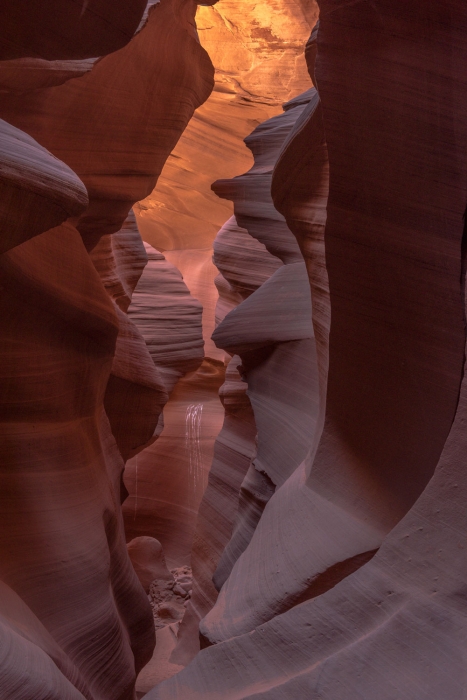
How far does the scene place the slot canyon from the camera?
1.90 metres

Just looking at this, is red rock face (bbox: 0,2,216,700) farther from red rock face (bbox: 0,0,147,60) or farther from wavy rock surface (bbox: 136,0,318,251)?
wavy rock surface (bbox: 136,0,318,251)

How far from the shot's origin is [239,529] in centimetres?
425

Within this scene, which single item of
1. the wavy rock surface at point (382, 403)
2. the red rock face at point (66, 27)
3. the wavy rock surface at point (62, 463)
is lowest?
the wavy rock surface at point (62, 463)

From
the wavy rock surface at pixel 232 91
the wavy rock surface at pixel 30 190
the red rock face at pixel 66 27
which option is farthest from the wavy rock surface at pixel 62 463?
the wavy rock surface at pixel 232 91

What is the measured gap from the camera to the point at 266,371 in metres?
4.50

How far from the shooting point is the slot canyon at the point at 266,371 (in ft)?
6.23

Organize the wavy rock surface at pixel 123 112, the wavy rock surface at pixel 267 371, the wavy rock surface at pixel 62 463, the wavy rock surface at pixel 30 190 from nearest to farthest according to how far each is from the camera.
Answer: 1. the wavy rock surface at pixel 30 190
2. the wavy rock surface at pixel 62 463
3. the wavy rock surface at pixel 267 371
4. the wavy rock surface at pixel 123 112

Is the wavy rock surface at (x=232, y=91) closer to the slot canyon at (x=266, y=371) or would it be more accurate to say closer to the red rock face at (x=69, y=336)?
the slot canyon at (x=266, y=371)

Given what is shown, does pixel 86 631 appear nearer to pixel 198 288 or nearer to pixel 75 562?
pixel 75 562

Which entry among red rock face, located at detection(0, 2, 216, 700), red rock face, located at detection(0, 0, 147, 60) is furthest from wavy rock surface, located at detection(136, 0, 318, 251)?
red rock face, located at detection(0, 0, 147, 60)

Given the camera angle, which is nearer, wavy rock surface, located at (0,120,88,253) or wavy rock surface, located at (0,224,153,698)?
wavy rock surface, located at (0,120,88,253)

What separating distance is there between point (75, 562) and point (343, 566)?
5.12 ft

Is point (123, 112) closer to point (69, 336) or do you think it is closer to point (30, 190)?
point (69, 336)

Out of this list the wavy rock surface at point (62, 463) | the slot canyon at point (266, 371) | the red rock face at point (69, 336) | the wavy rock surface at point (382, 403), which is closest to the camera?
the wavy rock surface at point (382, 403)
